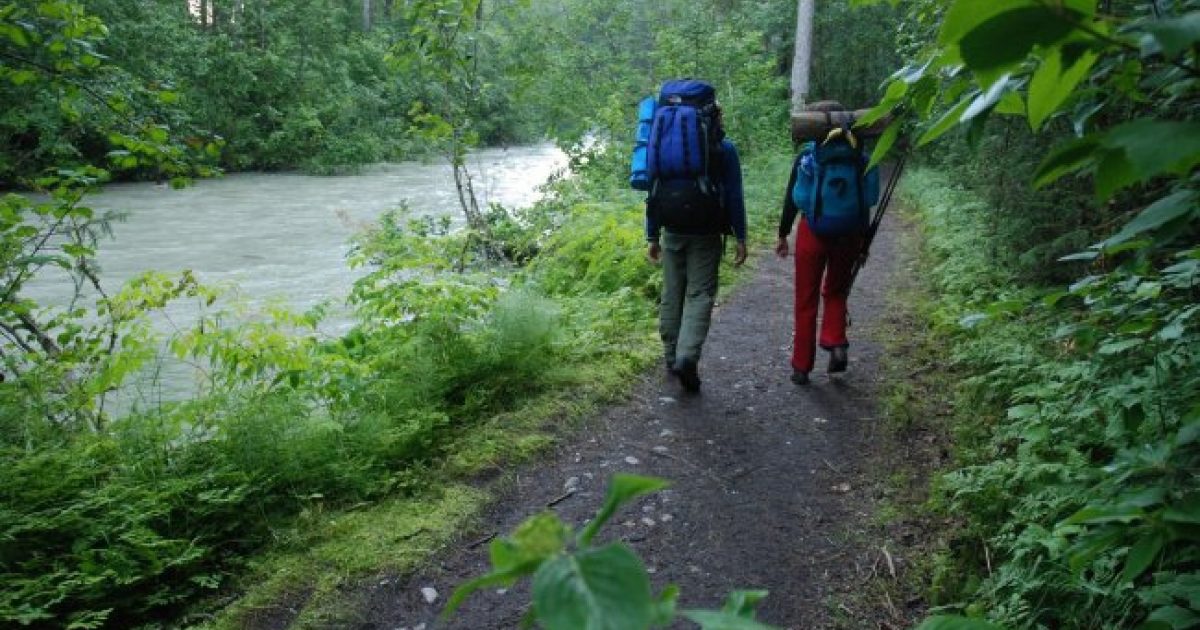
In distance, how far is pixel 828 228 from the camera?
5508 mm

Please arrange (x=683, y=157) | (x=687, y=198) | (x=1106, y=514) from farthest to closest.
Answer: (x=687, y=198), (x=683, y=157), (x=1106, y=514)

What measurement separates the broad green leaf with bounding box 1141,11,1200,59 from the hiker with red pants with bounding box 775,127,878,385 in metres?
4.67

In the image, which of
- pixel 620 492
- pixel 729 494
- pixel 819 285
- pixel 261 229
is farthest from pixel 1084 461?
pixel 261 229

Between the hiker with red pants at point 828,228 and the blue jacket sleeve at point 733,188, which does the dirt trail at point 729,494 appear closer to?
the hiker with red pants at point 828,228

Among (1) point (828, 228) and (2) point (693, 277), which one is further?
(2) point (693, 277)

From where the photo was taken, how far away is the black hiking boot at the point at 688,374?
5.75m

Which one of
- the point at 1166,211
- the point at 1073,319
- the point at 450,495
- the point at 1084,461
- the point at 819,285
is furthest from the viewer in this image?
the point at 819,285

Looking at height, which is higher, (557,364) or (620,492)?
(620,492)

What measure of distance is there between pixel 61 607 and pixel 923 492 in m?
4.18

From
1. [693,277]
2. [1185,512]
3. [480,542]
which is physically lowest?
[480,542]

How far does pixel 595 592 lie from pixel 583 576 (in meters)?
0.02

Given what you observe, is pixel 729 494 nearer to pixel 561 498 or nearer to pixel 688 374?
pixel 561 498

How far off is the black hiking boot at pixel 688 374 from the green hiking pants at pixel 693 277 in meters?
0.04

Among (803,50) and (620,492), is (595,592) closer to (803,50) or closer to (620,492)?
(620,492)
